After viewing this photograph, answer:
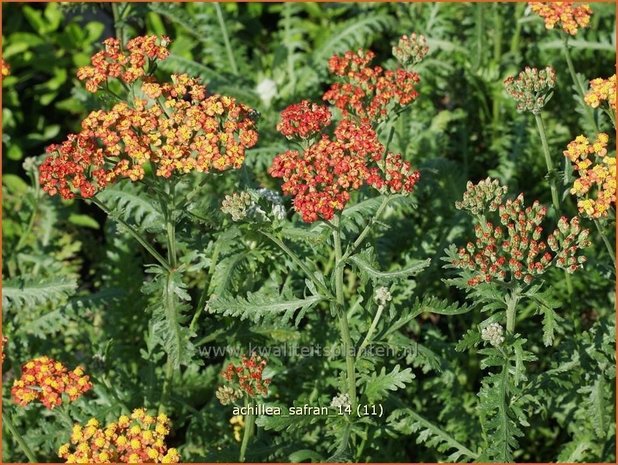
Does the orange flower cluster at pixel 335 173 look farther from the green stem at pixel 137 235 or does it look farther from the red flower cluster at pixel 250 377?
the red flower cluster at pixel 250 377

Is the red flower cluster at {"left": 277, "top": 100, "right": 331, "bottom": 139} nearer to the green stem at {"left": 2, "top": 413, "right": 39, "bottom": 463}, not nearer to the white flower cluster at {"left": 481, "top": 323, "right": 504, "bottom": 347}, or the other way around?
the white flower cluster at {"left": 481, "top": 323, "right": 504, "bottom": 347}

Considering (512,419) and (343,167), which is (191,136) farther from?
(512,419)

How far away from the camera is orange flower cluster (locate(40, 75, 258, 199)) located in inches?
175

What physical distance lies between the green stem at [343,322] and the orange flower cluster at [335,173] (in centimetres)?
20

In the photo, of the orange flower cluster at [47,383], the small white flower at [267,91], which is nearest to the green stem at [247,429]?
the orange flower cluster at [47,383]

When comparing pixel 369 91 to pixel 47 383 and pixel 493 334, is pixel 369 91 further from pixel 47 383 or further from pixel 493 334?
pixel 47 383

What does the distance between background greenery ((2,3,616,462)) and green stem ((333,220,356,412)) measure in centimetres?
36

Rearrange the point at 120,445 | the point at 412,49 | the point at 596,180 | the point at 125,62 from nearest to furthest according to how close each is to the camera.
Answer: the point at 120,445
the point at 596,180
the point at 125,62
the point at 412,49

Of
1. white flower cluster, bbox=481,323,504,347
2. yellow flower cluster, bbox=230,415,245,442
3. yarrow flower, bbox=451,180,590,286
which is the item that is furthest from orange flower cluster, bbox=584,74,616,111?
yellow flower cluster, bbox=230,415,245,442

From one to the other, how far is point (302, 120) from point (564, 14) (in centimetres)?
187

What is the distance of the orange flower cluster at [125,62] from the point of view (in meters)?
4.71

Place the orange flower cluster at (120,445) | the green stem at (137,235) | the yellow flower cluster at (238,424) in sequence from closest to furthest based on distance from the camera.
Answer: the orange flower cluster at (120,445), the green stem at (137,235), the yellow flower cluster at (238,424)

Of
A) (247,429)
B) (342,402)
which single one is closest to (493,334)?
(342,402)

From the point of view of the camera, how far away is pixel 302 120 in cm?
450
